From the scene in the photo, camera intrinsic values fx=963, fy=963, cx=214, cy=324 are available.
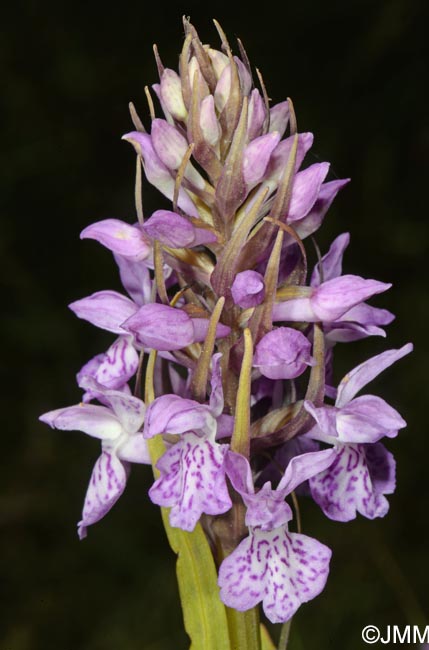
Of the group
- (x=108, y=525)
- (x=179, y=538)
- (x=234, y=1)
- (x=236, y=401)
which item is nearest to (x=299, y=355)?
(x=236, y=401)

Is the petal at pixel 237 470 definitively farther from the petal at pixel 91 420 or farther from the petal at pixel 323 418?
the petal at pixel 91 420

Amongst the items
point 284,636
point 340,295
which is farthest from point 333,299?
point 284,636

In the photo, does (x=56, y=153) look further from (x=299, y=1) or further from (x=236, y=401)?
(x=236, y=401)

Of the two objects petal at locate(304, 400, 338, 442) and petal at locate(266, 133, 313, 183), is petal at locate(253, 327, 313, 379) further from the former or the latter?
petal at locate(266, 133, 313, 183)

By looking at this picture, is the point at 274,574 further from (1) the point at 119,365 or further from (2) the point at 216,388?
(1) the point at 119,365

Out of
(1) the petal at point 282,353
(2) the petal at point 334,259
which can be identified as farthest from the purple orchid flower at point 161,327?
(2) the petal at point 334,259
